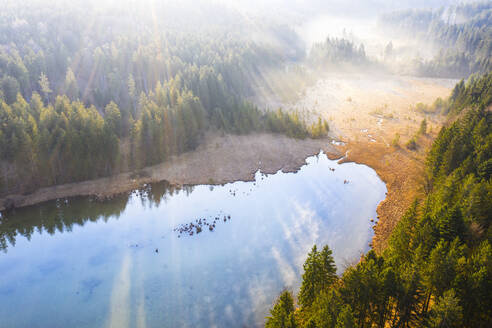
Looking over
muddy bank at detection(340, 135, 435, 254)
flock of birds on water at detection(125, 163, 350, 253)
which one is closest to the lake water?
flock of birds on water at detection(125, 163, 350, 253)

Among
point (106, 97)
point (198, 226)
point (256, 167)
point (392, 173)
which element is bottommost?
point (256, 167)

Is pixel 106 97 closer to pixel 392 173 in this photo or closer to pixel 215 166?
pixel 215 166

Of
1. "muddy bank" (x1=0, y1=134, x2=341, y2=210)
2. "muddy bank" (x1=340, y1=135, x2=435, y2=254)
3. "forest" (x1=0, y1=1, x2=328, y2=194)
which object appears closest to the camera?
"muddy bank" (x1=340, y1=135, x2=435, y2=254)

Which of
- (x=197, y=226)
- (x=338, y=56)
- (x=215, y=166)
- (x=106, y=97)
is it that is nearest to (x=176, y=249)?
(x=197, y=226)

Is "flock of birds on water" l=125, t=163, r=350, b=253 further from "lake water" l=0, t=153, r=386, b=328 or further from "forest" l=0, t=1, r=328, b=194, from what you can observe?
"forest" l=0, t=1, r=328, b=194

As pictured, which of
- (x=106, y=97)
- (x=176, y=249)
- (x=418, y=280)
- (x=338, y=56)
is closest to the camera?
(x=418, y=280)

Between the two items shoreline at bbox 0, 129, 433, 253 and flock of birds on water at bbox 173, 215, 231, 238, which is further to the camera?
shoreline at bbox 0, 129, 433, 253

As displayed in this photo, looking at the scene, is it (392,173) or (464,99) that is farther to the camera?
(464,99)
